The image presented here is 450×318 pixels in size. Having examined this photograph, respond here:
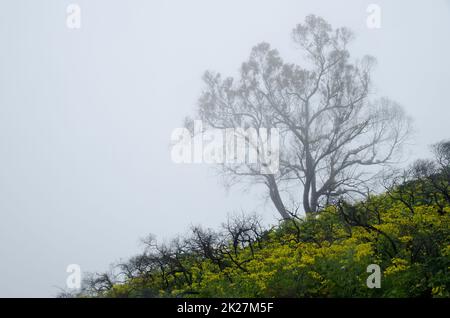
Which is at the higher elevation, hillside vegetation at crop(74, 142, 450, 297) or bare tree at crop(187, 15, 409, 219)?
bare tree at crop(187, 15, 409, 219)

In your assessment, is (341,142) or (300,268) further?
(341,142)

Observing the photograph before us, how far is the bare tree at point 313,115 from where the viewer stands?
17922 mm

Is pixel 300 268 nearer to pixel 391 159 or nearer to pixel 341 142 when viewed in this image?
pixel 341 142

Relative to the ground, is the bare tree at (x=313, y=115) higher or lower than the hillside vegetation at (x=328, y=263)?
higher

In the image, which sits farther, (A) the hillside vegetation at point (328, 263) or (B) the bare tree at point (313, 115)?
(B) the bare tree at point (313, 115)

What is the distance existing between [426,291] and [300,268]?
7.70 ft

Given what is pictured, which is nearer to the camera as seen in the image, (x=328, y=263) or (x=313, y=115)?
(x=328, y=263)

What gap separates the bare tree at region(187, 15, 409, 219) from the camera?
17.9 meters

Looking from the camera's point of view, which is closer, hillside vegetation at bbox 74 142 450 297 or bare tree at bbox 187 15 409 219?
hillside vegetation at bbox 74 142 450 297

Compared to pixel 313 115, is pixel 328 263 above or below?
below

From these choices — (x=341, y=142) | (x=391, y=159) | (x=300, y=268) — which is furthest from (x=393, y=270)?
(x=391, y=159)

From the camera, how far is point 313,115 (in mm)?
18172

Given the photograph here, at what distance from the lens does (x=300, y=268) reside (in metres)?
8.95
